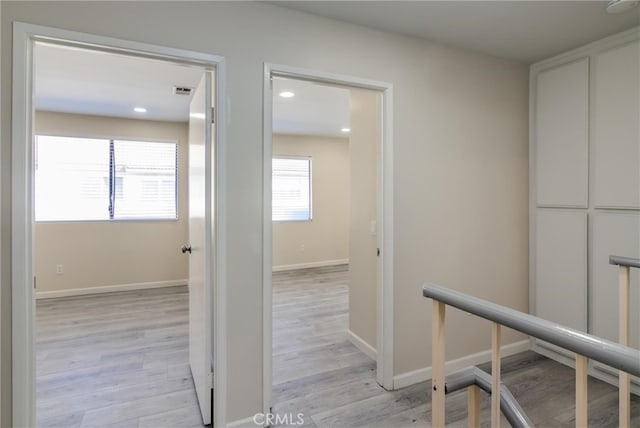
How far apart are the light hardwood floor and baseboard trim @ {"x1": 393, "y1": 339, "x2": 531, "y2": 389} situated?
0.18 feet

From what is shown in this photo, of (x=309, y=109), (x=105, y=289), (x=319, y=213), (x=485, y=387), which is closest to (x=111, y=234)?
(x=105, y=289)

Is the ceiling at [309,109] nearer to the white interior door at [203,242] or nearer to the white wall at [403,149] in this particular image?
the white wall at [403,149]

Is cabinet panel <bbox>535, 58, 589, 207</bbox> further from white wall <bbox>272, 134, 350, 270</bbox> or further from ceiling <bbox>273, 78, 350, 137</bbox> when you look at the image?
white wall <bbox>272, 134, 350, 270</bbox>

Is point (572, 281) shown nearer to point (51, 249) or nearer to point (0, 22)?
point (0, 22)

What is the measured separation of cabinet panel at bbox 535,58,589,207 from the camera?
8.43 ft

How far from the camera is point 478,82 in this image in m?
2.66

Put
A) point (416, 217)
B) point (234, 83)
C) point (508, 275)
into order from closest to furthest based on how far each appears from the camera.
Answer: point (234, 83) → point (416, 217) → point (508, 275)

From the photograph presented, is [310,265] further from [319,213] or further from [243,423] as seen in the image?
[243,423]

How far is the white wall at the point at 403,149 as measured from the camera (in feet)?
5.63

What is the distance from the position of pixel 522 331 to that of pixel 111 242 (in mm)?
5337

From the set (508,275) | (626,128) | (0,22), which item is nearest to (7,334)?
(0,22)

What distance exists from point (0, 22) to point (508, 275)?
145 inches

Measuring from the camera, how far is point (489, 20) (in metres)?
2.16

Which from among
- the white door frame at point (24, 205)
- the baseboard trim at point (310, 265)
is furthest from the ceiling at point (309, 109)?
the baseboard trim at point (310, 265)
